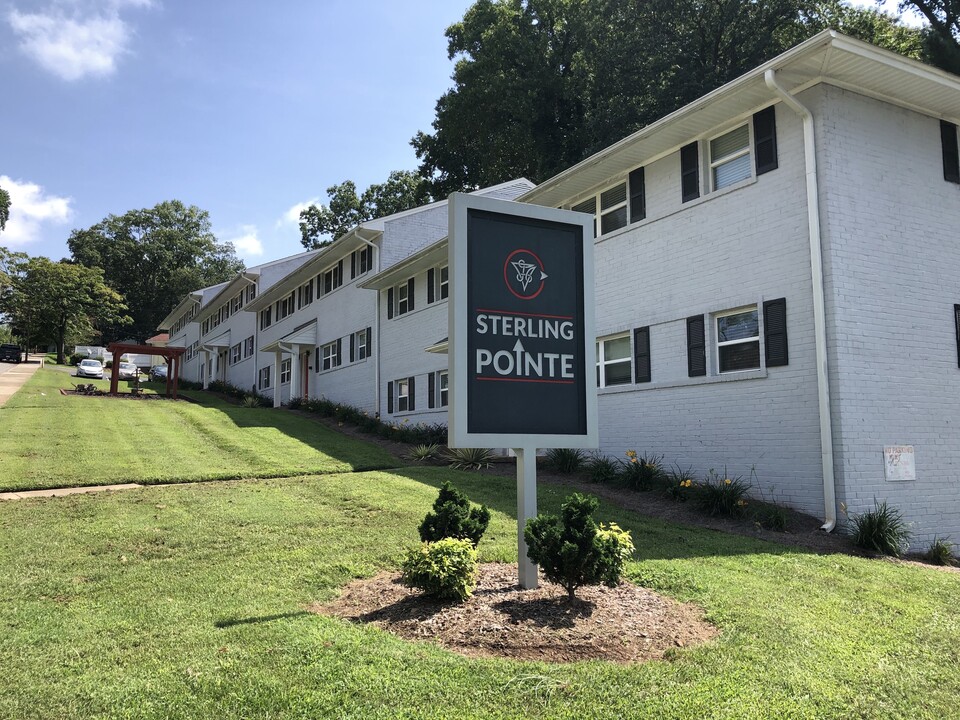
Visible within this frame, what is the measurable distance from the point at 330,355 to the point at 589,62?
17.8 metres

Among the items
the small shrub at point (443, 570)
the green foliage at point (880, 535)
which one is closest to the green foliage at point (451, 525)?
the small shrub at point (443, 570)

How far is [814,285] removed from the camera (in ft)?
34.1

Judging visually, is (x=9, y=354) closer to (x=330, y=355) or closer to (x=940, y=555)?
(x=330, y=355)

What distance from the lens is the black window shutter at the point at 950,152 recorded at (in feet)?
39.2

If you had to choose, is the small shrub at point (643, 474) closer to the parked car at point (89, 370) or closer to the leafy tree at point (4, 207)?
the parked car at point (89, 370)

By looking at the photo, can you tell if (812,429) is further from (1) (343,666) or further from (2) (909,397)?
(1) (343,666)

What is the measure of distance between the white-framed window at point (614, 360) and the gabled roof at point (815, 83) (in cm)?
358

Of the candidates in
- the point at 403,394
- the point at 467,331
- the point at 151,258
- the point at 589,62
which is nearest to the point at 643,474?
the point at 467,331

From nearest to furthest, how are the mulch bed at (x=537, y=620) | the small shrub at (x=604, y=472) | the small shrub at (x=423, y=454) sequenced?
the mulch bed at (x=537, y=620) < the small shrub at (x=604, y=472) < the small shrub at (x=423, y=454)

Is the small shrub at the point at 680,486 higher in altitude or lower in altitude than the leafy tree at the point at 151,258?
lower

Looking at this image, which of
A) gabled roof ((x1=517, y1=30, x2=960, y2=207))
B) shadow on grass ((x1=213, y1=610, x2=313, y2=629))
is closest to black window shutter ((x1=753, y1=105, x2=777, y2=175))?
gabled roof ((x1=517, y1=30, x2=960, y2=207))

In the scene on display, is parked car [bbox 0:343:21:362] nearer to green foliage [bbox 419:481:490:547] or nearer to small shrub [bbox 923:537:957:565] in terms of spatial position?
green foliage [bbox 419:481:490:547]

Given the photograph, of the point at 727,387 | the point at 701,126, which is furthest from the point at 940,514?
the point at 701,126

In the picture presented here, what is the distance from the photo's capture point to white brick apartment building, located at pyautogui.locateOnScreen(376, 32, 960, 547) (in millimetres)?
10273
